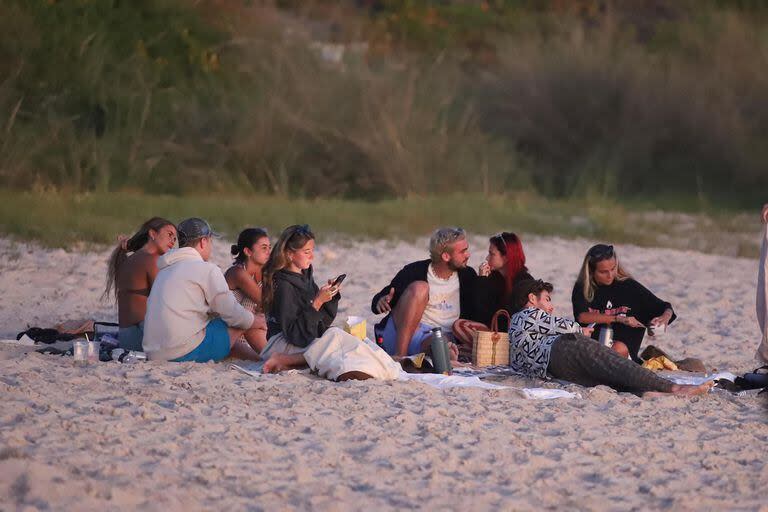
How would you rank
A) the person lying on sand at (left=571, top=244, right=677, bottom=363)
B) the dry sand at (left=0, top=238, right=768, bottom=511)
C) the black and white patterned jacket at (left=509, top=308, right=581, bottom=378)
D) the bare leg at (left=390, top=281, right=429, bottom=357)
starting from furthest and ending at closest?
the person lying on sand at (left=571, top=244, right=677, bottom=363) < the bare leg at (left=390, top=281, right=429, bottom=357) < the black and white patterned jacket at (left=509, top=308, right=581, bottom=378) < the dry sand at (left=0, top=238, right=768, bottom=511)

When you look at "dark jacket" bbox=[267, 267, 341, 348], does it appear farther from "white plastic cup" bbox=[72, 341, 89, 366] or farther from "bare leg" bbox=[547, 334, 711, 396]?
"bare leg" bbox=[547, 334, 711, 396]

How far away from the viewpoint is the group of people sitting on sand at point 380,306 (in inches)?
266

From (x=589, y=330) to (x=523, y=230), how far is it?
6333 mm

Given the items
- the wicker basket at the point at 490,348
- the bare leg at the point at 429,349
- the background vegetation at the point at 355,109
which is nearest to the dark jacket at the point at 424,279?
the bare leg at the point at 429,349

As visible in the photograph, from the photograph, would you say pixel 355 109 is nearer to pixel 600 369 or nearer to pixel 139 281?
pixel 139 281

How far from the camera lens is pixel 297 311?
22.2 ft

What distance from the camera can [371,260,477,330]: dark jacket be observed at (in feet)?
25.1

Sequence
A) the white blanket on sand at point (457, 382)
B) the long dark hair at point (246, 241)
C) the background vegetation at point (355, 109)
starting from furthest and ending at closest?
the background vegetation at point (355, 109) < the long dark hair at point (246, 241) < the white blanket on sand at point (457, 382)

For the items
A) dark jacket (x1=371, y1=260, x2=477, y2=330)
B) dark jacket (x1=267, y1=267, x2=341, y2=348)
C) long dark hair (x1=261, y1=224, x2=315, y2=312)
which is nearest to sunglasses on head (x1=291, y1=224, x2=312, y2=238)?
long dark hair (x1=261, y1=224, x2=315, y2=312)

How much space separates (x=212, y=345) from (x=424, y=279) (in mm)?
1384

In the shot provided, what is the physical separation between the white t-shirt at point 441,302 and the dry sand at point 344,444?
81 centimetres

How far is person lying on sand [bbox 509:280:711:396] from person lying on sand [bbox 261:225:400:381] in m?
0.78

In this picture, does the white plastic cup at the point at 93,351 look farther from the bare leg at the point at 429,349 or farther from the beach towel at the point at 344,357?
the bare leg at the point at 429,349

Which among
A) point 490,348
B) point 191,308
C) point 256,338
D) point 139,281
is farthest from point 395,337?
point 139,281
